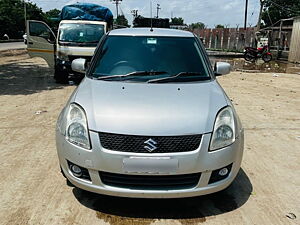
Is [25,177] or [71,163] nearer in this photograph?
[71,163]

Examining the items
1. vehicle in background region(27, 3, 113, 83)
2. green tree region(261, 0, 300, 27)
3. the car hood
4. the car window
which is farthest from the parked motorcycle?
green tree region(261, 0, 300, 27)

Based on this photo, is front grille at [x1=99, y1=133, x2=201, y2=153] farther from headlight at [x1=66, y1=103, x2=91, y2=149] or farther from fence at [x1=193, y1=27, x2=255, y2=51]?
fence at [x1=193, y1=27, x2=255, y2=51]

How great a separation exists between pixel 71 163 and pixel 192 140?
1.11 metres

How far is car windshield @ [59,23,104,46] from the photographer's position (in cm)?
1051

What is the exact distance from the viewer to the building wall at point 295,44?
19.2 m

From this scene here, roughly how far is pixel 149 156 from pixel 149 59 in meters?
1.64

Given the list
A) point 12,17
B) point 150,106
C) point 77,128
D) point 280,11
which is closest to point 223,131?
point 150,106

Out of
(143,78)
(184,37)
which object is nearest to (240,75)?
(184,37)

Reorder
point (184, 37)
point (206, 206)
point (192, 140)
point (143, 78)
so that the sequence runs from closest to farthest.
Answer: point (192, 140), point (206, 206), point (143, 78), point (184, 37)

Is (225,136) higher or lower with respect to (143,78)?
lower

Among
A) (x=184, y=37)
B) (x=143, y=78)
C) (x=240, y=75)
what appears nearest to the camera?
(x=143, y=78)

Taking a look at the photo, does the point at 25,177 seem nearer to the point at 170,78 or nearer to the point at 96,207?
the point at 96,207

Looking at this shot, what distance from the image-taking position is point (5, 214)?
3000mm

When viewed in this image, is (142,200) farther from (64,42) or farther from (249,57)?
(249,57)
